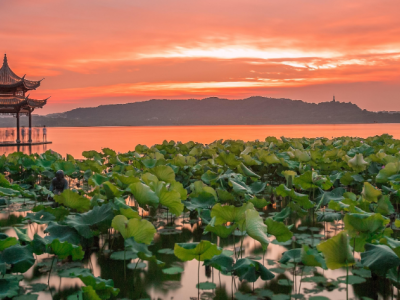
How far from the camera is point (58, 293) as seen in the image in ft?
9.56

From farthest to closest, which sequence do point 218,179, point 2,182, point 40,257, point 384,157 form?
1. point 384,157
2. point 218,179
3. point 2,182
4. point 40,257

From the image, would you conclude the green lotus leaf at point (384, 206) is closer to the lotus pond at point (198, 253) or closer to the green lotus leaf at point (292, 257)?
the lotus pond at point (198, 253)

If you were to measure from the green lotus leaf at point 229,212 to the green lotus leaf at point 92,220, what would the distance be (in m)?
0.88

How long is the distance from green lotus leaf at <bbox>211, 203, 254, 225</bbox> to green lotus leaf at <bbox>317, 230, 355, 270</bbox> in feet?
3.17

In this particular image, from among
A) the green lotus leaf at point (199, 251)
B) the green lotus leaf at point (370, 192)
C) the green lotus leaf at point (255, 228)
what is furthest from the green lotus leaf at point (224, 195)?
the green lotus leaf at point (199, 251)

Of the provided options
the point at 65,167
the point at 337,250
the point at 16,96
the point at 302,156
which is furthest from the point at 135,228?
the point at 16,96

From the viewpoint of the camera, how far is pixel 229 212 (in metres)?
3.26

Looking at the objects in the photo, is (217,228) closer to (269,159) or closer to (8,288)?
(8,288)

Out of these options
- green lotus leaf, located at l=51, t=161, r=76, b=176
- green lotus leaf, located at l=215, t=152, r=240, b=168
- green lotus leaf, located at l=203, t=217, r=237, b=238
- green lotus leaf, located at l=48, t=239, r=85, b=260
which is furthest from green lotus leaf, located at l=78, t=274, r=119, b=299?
green lotus leaf, located at l=51, t=161, r=76, b=176

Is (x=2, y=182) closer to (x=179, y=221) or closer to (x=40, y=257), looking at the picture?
(x=40, y=257)

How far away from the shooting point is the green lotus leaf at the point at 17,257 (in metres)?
2.77

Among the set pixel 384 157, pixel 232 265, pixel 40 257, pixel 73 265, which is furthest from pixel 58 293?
pixel 384 157

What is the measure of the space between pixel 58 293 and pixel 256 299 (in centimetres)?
143

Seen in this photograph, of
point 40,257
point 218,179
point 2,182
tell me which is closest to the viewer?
point 40,257
